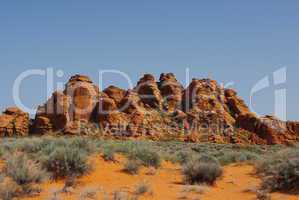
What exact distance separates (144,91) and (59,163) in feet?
184

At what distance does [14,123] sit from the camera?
56094mm

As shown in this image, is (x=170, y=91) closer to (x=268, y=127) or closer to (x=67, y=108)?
(x=268, y=127)

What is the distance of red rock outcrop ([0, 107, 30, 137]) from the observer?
54906mm

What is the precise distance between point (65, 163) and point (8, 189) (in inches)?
128

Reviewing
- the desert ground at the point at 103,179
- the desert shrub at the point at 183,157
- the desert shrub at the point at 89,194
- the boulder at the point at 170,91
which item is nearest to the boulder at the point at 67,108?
the boulder at the point at 170,91

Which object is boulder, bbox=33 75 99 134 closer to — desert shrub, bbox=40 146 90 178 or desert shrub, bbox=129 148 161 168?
desert shrub, bbox=129 148 161 168

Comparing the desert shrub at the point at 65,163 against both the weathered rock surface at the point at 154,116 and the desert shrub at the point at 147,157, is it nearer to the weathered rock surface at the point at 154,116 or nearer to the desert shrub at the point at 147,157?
the desert shrub at the point at 147,157

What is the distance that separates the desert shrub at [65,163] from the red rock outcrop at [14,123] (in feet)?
151

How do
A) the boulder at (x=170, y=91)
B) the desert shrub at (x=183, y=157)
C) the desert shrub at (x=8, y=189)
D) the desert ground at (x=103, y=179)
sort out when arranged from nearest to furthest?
the desert shrub at (x=8, y=189)
the desert ground at (x=103, y=179)
the desert shrub at (x=183, y=157)
the boulder at (x=170, y=91)

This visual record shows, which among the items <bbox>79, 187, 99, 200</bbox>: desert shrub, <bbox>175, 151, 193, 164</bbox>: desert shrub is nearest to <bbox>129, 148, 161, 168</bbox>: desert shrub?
<bbox>175, 151, 193, 164</bbox>: desert shrub

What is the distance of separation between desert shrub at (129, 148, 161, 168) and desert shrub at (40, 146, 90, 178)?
13.5 feet

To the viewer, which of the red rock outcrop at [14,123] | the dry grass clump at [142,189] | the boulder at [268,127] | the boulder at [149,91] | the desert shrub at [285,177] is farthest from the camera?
the boulder at [149,91]

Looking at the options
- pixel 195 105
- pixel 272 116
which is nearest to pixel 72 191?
pixel 195 105

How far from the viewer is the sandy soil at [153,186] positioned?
9.34 metres
